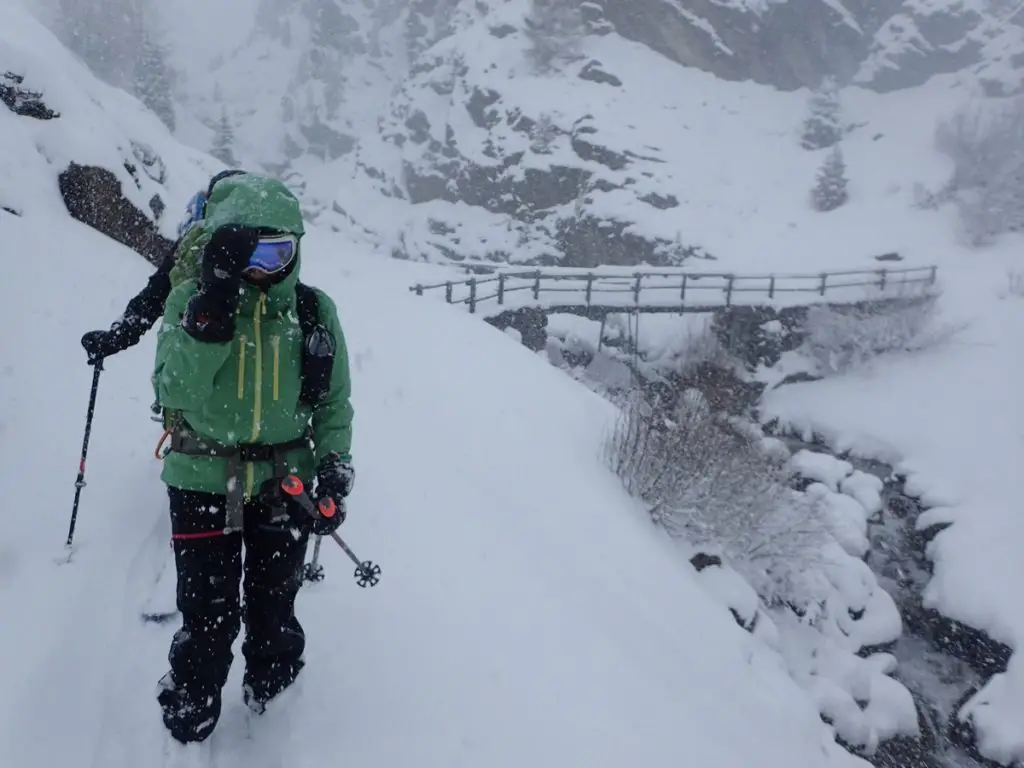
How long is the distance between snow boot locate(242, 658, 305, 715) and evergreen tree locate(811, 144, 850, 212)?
103ft

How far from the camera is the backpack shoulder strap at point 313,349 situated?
8.08 feet

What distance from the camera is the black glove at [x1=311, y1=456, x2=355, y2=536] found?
2521mm

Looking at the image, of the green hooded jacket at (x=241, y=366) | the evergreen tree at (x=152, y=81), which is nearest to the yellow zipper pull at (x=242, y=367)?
the green hooded jacket at (x=241, y=366)

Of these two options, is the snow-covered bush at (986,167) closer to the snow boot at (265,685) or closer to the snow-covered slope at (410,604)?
the snow-covered slope at (410,604)

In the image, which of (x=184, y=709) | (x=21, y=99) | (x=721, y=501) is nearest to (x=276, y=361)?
(x=184, y=709)

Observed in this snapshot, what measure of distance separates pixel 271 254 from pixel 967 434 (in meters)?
17.4

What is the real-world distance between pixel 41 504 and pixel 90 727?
1.82 meters

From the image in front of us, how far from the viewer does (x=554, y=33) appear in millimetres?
34688

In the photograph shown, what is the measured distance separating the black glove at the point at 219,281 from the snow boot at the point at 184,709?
4.43 ft

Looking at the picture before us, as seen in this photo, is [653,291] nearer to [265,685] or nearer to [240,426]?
[265,685]

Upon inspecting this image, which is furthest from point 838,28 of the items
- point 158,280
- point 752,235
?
point 158,280

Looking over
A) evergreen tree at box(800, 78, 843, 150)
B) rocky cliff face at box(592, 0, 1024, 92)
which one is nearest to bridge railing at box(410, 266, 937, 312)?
evergreen tree at box(800, 78, 843, 150)

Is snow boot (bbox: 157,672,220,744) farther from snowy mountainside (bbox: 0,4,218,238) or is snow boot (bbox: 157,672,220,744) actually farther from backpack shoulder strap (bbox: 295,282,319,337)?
snowy mountainside (bbox: 0,4,218,238)

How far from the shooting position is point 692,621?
640cm
